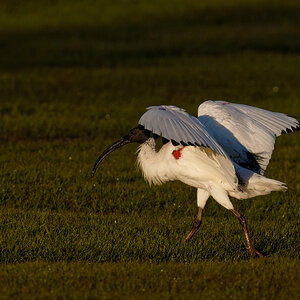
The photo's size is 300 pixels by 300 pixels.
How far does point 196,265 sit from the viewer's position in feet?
20.1

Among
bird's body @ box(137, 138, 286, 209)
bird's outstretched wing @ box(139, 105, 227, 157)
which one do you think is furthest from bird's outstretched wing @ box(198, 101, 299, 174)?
bird's outstretched wing @ box(139, 105, 227, 157)

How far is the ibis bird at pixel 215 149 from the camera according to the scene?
6.24 metres

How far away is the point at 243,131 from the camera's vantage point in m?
7.40

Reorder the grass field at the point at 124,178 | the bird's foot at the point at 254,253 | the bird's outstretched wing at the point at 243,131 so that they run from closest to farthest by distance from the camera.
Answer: the grass field at the point at 124,178, the bird's foot at the point at 254,253, the bird's outstretched wing at the point at 243,131

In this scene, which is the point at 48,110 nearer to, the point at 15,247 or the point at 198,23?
the point at 15,247

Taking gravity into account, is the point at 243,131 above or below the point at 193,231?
above

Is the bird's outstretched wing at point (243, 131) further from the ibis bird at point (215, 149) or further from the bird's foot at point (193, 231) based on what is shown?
the bird's foot at point (193, 231)

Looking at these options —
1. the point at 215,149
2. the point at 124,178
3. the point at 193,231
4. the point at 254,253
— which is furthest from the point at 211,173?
the point at 124,178

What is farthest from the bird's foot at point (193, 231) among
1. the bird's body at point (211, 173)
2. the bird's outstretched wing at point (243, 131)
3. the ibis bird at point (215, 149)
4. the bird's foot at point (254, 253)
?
the bird's outstretched wing at point (243, 131)

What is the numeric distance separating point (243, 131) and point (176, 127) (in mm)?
1467

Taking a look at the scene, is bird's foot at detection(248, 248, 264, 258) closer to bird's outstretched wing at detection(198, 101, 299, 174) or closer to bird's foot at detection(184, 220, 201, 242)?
bird's foot at detection(184, 220, 201, 242)

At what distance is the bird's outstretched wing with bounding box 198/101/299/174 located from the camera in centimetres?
736

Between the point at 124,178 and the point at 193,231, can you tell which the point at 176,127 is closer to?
the point at 193,231

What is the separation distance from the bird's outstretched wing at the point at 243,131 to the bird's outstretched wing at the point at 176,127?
91cm
